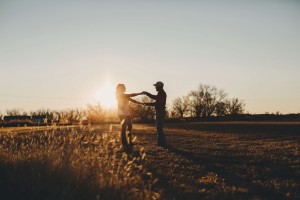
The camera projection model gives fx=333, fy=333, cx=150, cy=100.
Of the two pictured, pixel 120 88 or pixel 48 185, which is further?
pixel 120 88

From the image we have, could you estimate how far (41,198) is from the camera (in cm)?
564

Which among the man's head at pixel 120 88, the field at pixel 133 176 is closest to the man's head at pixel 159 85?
the man's head at pixel 120 88

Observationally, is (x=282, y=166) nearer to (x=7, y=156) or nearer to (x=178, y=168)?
(x=178, y=168)

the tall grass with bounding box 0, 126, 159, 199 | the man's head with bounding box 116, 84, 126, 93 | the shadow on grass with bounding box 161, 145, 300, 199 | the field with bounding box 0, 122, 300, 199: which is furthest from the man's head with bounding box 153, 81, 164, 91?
the tall grass with bounding box 0, 126, 159, 199

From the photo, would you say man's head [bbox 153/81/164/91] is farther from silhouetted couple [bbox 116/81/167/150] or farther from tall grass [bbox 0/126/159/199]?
tall grass [bbox 0/126/159/199]

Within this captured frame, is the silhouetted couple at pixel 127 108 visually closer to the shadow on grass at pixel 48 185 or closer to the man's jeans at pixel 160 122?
the man's jeans at pixel 160 122

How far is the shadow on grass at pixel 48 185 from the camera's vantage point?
5.47m

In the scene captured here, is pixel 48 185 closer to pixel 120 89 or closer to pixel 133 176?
pixel 133 176

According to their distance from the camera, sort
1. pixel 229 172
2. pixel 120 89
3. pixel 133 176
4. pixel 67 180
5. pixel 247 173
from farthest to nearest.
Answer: pixel 120 89, pixel 229 172, pixel 247 173, pixel 133 176, pixel 67 180

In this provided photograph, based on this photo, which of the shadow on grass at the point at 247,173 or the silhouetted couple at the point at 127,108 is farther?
the silhouetted couple at the point at 127,108

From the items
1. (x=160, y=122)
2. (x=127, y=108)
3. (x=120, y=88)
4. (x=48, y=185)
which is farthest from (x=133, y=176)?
(x=160, y=122)

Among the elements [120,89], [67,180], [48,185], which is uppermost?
[120,89]

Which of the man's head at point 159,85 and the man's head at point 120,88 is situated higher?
the man's head at point 159,85

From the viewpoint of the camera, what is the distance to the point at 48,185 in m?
6.07
